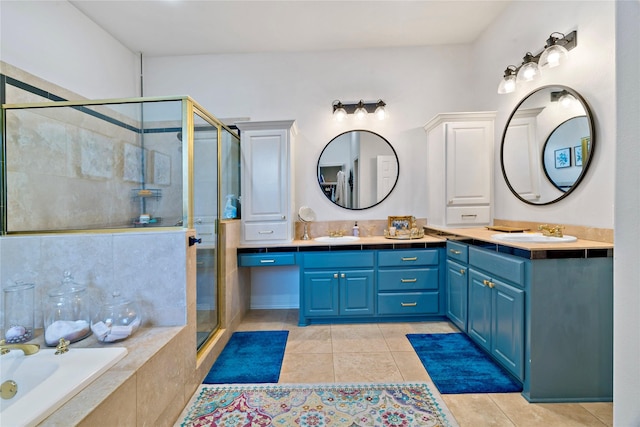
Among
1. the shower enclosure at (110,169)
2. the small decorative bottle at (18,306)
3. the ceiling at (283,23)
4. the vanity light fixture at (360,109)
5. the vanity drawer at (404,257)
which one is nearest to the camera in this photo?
the small decorative bottle at (18,306)

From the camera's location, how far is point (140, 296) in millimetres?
1664

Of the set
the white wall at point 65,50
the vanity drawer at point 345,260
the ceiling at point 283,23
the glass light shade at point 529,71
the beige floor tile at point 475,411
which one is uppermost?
the ceiling at point 283,23

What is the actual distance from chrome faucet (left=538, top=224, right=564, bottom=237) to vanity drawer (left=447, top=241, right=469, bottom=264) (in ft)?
1.69

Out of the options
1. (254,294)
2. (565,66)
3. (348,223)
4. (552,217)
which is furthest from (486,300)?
(254,294)

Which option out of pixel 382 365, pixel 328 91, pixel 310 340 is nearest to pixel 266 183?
pixel 328 91

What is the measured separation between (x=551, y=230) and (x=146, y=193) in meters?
2.89

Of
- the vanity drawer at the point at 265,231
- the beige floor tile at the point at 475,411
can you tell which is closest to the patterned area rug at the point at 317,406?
the beige floor tile at the point at 475,411

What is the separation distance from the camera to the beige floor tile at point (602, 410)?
1.45 metres

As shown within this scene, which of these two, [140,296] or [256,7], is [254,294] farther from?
[256,7]

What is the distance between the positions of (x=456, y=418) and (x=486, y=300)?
0.84 m

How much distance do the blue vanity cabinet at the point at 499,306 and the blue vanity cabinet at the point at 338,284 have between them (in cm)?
84

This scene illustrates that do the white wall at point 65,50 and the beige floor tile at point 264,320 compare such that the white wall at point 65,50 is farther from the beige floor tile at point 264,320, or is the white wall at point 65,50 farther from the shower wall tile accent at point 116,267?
the beige floor tile at point 264,320

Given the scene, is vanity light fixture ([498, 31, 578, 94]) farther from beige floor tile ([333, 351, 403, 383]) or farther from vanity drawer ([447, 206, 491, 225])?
beige floor tile ([333, 351, 403, 383])

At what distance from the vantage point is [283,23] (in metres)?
2.62
